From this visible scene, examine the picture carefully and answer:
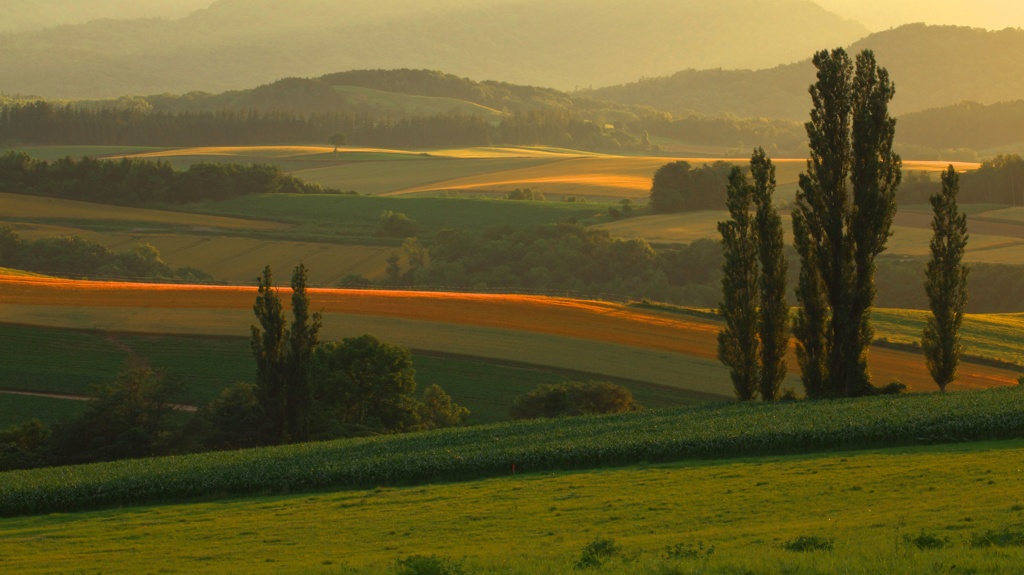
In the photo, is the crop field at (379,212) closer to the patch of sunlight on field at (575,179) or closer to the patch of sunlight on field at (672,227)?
the patch of sunlight on field at (672,227)

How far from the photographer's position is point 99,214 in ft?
399

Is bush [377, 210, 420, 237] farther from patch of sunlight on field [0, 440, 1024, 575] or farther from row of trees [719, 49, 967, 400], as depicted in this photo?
patch of sunlight on field [0, 440, 1024, 575]

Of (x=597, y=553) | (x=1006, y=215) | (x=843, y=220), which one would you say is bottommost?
(x=597, y=553)

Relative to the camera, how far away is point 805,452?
34.8m

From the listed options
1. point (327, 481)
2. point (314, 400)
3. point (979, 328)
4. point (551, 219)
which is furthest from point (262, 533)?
point (551, 219)

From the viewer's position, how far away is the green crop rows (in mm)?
34281

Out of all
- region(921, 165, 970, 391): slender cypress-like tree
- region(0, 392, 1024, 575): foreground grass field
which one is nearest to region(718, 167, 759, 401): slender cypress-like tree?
region(921, 165, 970, 391): slender cypress-like tree

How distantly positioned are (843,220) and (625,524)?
2660cm

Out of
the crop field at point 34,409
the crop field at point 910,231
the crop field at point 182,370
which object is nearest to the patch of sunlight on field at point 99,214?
the crop field at point 910,231

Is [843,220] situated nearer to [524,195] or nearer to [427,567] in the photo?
[427,567]

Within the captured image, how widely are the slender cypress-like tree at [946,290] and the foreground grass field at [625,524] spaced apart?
16.1m

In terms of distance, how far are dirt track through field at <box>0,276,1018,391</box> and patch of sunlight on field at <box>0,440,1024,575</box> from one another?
29.3m

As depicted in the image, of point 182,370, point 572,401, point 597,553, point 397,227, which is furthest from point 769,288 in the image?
point 397,227

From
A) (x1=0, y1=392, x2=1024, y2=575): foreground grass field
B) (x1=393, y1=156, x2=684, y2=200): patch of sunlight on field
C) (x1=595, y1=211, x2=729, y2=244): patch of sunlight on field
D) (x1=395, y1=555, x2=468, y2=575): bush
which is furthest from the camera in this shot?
(x1=393, y1=156, x2=684, y2=200): patch of sunlight on field
